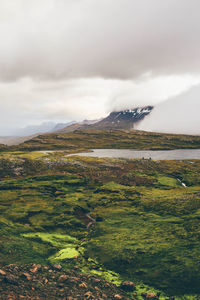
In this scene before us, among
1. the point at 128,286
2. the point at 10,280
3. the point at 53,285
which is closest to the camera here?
the point at 10,280

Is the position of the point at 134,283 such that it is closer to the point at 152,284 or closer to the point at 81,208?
the point at 152,284

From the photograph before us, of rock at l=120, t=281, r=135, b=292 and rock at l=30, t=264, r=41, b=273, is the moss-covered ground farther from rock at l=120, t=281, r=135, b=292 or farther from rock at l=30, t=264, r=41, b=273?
rock at l=30, t=264, r=41, b=273

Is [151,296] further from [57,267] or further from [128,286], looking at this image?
[57,267]

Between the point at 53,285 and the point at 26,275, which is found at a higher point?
the point at 26,275

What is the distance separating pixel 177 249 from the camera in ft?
73.3

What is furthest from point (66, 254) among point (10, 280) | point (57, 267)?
point (10, 280)

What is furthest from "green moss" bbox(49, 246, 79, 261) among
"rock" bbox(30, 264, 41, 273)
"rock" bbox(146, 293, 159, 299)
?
"rock" bbox(146, 293, 159, 299)

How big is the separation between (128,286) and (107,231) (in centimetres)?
1127

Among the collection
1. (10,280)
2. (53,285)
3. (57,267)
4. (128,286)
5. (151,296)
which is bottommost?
(151,296)

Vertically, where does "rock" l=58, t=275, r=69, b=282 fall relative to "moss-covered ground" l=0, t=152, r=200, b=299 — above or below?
above

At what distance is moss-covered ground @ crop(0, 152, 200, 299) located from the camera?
18.8m

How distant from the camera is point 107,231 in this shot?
1101 inches

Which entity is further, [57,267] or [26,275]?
[57,267]

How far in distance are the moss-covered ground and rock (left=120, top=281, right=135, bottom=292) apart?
2.20 feet
